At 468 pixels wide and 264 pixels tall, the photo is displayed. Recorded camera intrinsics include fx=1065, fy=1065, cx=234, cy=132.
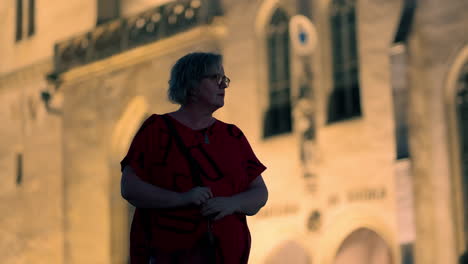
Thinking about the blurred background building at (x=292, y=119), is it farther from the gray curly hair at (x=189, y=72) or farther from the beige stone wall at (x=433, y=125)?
the gray curly hair at (x=189, y=72)

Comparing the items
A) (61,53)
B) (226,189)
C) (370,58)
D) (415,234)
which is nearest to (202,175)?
(226,189)

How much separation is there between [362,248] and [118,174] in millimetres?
8324

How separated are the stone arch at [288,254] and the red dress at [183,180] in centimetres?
1738

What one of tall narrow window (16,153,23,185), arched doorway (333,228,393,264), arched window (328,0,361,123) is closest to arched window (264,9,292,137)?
arched window (328,0,361,123)

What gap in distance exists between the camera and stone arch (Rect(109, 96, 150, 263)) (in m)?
26.1

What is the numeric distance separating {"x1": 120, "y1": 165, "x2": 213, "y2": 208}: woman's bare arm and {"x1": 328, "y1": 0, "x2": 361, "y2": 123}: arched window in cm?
1729

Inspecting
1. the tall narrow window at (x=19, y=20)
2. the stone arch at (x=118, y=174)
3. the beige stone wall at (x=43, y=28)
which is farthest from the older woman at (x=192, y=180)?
the tall narrow window at (x=19, y=20)

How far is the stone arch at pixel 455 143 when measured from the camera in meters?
18.5

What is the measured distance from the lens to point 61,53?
2828cm

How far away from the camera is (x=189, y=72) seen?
3.59 metres

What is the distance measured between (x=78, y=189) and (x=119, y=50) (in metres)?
3.90

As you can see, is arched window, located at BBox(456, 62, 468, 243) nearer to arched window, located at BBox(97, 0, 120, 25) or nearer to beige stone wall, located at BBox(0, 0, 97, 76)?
arched window, located at BBox(97, 0, 120, 25)

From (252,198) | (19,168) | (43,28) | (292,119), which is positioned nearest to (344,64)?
(292,119)

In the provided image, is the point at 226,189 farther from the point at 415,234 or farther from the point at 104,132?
the point at 104,132
